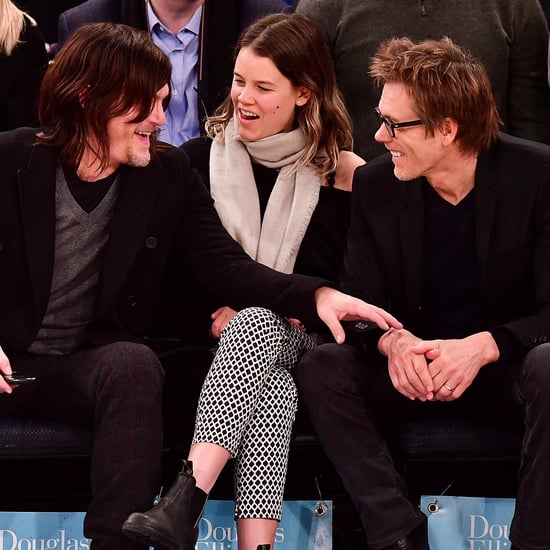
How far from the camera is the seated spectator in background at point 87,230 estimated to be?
11.1 ft

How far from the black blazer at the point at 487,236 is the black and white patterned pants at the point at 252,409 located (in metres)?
0.38

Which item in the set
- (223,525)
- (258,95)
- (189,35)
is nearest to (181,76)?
(189,35)

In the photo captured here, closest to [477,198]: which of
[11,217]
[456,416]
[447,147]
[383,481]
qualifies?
[447,147]

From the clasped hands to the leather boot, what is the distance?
1.13ft

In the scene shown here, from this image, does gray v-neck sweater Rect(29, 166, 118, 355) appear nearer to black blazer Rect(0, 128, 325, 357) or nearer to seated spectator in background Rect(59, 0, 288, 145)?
black blazer Rect(0, 128, 325, 357)

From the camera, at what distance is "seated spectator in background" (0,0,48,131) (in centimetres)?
427

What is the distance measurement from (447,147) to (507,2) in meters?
0.98

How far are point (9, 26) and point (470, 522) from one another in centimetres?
227

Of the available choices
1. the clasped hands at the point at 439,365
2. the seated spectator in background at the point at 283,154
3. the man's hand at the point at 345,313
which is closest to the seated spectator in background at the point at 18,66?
the seated spectator in background at the point at 283,154

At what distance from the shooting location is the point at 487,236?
347 cm

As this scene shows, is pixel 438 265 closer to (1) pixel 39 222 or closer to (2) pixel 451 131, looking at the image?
(2) pixel 451 131

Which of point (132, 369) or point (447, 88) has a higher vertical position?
point (447, 88)

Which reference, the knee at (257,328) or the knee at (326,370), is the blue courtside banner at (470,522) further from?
the knee at (257,328)

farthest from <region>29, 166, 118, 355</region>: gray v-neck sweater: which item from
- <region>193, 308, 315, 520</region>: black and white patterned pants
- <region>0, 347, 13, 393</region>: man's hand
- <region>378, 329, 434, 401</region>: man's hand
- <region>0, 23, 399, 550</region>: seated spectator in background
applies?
<region>378, 329, 434, 401</region>: man's hand
